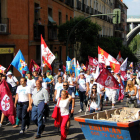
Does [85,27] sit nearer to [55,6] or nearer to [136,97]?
[55,6]

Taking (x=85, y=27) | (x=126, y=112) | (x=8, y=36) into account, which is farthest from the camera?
(x=85, y=27)

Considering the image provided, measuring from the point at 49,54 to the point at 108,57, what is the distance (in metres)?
2.60

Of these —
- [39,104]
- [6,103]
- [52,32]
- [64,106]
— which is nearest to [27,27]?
[52,32]

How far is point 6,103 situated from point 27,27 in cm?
1282

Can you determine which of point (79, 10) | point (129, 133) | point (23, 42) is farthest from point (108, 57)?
point (79, 10)

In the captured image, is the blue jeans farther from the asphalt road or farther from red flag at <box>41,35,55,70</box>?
red flag at <box>41,35,55,70</box>

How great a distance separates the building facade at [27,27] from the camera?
742 inches

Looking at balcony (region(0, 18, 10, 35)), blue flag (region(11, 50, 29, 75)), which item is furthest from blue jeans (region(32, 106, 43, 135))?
balcony (region(0, 18, 10, 35))

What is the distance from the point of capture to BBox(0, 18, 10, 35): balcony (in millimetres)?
18236

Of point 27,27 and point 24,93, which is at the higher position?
point 27,27

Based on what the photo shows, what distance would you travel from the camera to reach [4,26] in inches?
725

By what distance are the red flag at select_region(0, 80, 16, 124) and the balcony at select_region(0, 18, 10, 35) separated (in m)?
9.51

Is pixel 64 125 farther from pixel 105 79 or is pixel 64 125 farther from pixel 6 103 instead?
pixel 105 79

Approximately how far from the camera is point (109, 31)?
56781 millimetres
